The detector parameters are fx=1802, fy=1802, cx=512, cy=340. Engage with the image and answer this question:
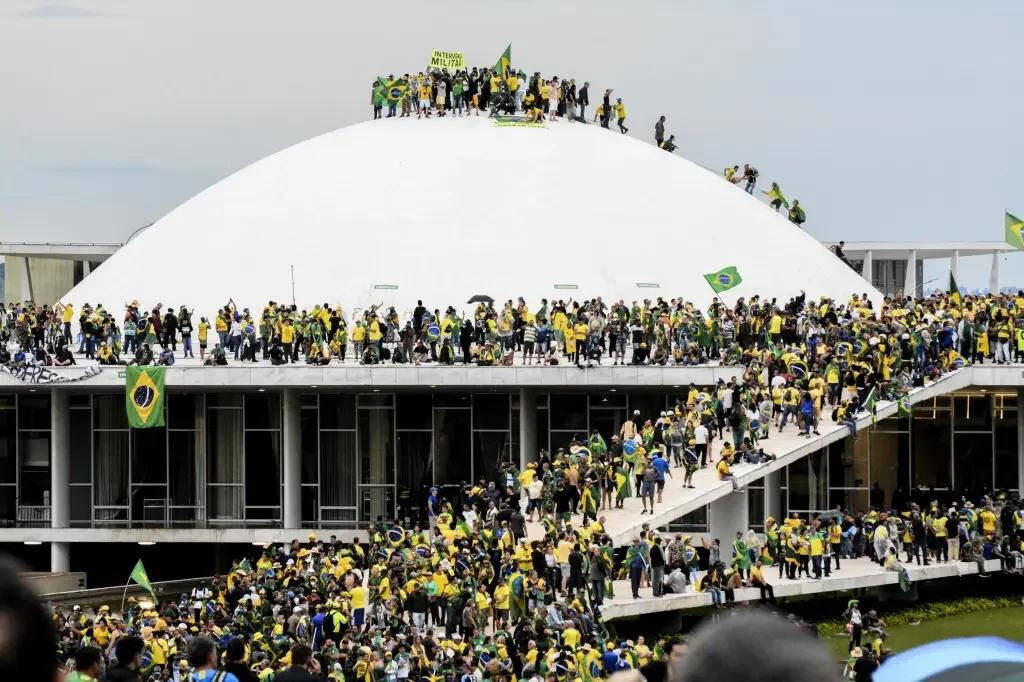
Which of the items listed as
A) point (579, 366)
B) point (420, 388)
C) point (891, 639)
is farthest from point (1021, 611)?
point (420, 388)

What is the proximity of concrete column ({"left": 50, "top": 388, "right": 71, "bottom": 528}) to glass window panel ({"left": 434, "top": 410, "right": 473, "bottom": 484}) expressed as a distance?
365 inches

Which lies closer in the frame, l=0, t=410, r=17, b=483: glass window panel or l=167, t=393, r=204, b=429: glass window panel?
l=167, t=393, r=204, b=429: glass window panel

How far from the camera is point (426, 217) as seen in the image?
52719mm

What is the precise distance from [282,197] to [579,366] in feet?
55.3

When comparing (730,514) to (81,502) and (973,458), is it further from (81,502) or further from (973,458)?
(81,502)

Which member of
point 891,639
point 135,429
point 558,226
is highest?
point 558,226

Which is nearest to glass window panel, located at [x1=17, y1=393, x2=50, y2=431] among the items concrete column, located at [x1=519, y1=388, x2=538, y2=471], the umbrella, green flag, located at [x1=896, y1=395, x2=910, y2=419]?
concrete column, located at [x1=519, y1=388, x2=538, y2=471]

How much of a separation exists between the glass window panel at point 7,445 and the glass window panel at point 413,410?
989 cm

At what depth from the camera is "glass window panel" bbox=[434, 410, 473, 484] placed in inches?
1743

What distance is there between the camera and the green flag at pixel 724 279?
47.8 metres

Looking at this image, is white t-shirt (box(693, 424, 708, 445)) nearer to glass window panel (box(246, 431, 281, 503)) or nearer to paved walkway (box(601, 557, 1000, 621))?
paved walkway (box(601, 557, 1000, 621))

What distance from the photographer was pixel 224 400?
147 ft

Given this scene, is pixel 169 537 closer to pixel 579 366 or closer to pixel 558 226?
pixel 579 366

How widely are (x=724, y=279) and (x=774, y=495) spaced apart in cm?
843
